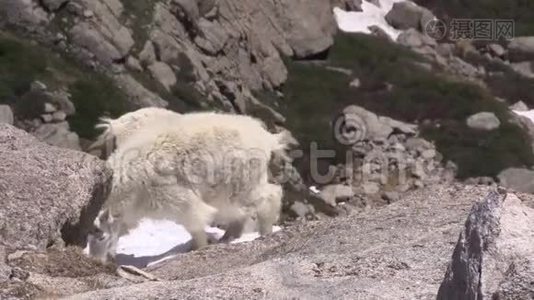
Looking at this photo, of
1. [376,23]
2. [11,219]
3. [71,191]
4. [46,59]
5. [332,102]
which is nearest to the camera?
[11,219]

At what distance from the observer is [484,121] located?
4384 cm

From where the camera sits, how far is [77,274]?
32.2 feet

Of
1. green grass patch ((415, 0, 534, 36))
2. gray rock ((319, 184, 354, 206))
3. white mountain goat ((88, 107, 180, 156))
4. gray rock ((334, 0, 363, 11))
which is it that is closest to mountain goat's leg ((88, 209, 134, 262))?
white mountain goat ((88, 107, 180, 156))

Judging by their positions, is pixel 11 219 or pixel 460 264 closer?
pixel 460 264

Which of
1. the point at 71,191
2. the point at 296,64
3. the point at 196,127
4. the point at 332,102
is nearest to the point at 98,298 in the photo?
the point at 71,191

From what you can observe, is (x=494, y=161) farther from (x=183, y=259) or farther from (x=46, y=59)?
(x=183, y=259)

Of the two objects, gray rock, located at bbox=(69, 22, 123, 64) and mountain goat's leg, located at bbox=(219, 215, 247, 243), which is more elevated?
mountain goat's leg, located at bbox=(219, 215, 247, 243)

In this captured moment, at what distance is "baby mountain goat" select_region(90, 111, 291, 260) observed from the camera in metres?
14.1

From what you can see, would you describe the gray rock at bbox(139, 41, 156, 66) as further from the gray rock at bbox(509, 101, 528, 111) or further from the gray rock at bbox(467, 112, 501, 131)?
the gray rock at bbox(509, 101, 528, 111)

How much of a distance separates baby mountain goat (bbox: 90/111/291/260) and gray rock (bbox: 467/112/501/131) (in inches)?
1153

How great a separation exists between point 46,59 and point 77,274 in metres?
25.4

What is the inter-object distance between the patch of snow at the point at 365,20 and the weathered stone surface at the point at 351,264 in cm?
4194

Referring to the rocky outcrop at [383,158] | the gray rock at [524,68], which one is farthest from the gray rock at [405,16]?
the rocky outcrop at [383,158]

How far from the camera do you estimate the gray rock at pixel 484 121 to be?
43562 millimetres
